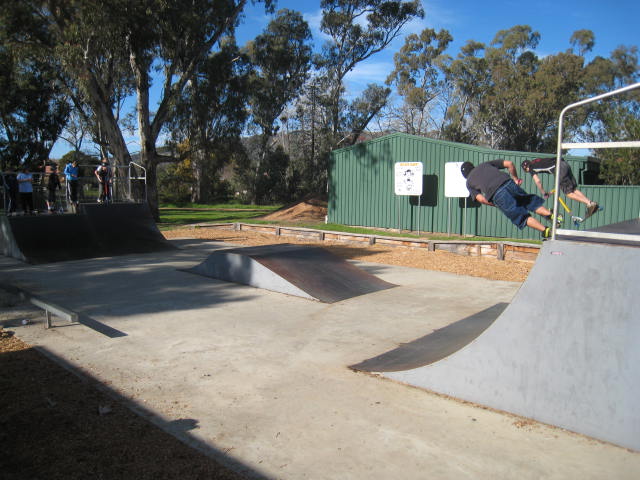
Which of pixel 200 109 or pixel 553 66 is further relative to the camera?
pixel 553 66

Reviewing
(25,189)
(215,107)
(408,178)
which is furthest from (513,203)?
(215,107)

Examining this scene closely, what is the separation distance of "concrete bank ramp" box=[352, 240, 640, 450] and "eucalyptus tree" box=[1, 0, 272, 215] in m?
20.0

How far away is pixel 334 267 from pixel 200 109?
19918 mm

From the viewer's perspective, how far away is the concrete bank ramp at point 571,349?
Answer: 338 centimetres

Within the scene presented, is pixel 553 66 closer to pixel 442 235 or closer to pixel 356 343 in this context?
pixel 442 235

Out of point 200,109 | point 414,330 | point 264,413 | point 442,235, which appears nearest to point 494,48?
point 200,109

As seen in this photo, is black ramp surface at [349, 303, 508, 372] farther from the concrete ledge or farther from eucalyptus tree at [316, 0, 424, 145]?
eucalyptus tree at [316, 0, 424, 145]

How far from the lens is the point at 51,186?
1448cm

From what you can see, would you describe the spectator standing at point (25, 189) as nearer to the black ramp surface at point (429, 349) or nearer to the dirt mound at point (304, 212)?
the black ramp surface at point (429, 349)

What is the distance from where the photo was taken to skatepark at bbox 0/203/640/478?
3299 mm

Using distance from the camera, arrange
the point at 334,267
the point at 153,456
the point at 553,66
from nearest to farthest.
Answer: the point at 153,456
the point at 334,267
the point at 553,66

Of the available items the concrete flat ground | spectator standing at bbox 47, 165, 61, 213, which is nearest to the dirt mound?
spectator standing at bbox 47, 165, 61, 213

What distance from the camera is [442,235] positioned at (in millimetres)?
16625

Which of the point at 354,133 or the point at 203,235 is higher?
the point at 354,133
